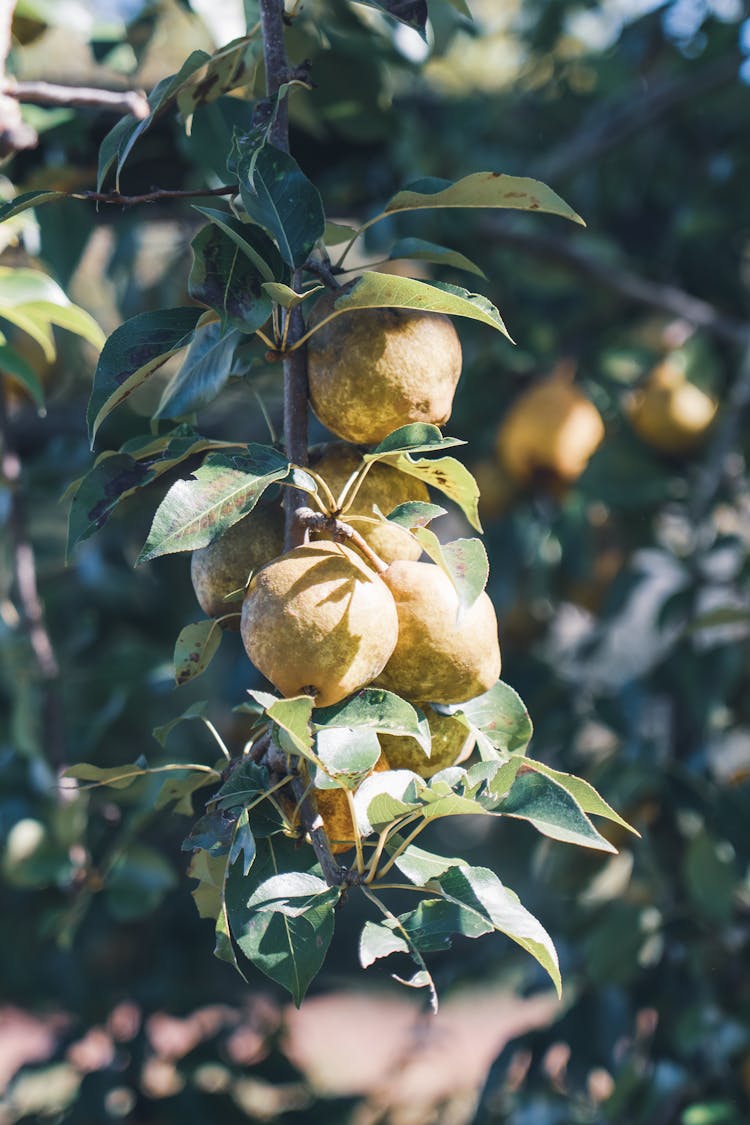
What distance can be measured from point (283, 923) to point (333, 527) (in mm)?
185

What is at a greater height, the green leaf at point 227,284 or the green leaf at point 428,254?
the green leaf at point 227,284

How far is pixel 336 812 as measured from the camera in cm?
52

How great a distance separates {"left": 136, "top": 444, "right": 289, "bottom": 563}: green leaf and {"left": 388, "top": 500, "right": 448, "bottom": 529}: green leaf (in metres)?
0.06

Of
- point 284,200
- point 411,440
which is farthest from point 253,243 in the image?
point 411,440

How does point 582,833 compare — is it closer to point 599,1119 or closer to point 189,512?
point 189,512

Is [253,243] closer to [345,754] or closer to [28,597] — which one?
[345,754]

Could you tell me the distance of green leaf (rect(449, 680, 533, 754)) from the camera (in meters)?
0.55

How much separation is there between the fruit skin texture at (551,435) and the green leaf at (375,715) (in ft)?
3.29

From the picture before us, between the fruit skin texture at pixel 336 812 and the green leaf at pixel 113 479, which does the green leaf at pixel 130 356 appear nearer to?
the green leaf at pixel 113 479

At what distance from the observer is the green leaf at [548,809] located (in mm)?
463

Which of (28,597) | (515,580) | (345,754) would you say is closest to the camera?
(345,754)

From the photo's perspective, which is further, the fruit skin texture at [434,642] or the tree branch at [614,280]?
the tree branch at [614,280]

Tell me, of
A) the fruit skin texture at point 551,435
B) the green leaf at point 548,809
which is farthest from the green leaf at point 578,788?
the fruit skin texture at point 551,435

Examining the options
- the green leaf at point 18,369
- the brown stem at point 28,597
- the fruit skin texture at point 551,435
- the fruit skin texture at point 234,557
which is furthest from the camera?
the fruit skin texture at point 551,435
